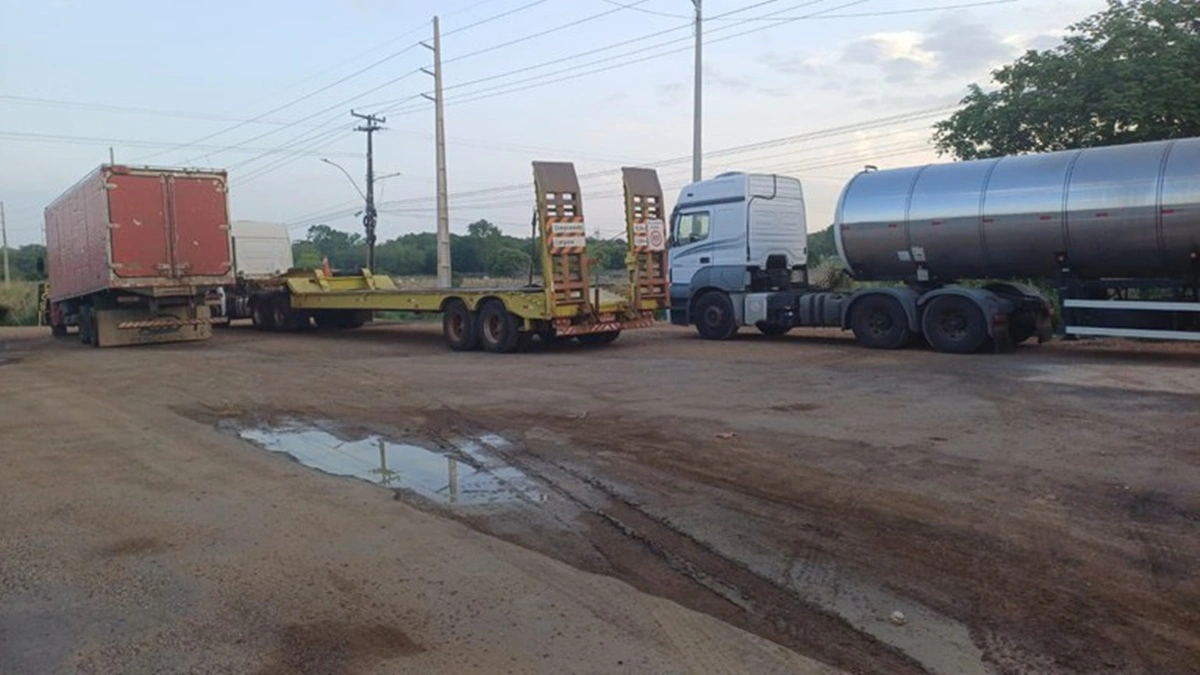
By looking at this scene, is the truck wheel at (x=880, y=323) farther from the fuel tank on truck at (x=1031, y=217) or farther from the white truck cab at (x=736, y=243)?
the white truck cab at (x=736, y=243)

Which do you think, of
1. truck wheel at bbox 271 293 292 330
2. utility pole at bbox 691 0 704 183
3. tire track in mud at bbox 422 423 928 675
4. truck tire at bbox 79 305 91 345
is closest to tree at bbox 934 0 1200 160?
utility pole at bbox 691 0 704 183

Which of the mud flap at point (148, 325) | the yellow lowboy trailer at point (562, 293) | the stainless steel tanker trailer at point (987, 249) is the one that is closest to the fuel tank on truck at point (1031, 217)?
the stainless steel tanker trailer at point (987, 249)

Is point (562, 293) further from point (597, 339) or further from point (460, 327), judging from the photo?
point (597, 339)

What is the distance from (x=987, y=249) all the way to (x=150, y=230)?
1639cm

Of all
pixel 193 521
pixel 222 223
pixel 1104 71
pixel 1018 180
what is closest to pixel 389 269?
pixel 222 223

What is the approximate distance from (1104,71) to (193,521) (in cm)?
2402

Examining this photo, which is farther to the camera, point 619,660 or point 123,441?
point 123,441

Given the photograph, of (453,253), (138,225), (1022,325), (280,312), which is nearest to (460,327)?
(138,225)

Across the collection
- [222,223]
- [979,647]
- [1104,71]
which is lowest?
[979,647]

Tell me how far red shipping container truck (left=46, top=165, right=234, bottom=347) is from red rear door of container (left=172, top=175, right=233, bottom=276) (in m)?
0.02

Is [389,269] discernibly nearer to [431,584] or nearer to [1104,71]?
[1104,71]

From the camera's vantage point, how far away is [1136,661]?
382 cm

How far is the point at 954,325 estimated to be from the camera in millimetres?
15727

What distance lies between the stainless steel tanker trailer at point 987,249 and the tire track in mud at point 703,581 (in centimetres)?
1075
